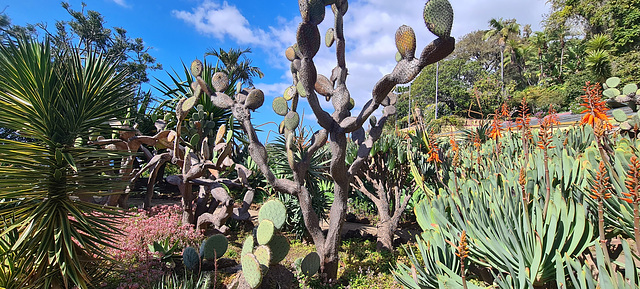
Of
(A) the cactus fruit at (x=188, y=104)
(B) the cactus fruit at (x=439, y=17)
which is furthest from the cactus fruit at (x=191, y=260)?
(B) the cactus fruit at (x=439, y=17)

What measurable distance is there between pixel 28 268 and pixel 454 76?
3847 centimetres

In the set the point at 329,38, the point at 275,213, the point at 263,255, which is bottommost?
the point at 263,255

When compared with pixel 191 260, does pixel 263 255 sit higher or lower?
higher

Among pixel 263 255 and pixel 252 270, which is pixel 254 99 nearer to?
pixel 263 255

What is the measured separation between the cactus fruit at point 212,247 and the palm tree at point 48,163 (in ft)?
3.23

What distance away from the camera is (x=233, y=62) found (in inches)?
606

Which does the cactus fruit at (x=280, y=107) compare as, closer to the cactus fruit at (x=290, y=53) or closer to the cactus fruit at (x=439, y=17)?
the cactus fruit at (x=290, y=53)

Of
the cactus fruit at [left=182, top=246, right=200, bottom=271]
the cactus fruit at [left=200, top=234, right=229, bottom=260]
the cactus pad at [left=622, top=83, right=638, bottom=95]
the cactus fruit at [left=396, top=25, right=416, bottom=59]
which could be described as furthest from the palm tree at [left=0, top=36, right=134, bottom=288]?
the cactus pad at [left=622, top=83, right=638, bottom=95]

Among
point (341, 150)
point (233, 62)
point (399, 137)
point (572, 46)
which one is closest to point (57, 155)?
point (341, 150)

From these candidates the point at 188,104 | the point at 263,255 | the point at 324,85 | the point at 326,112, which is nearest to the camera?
the point at 263,255

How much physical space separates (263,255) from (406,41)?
233cm

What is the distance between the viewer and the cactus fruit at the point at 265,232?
2703 millimetres

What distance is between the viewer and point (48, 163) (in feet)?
7.59

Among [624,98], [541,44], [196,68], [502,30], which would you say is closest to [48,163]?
[196,68]
